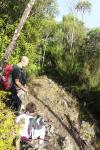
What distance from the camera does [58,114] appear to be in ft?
86.2

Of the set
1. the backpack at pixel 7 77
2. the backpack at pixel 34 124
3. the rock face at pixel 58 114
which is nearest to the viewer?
the backpack at pixel 7 77

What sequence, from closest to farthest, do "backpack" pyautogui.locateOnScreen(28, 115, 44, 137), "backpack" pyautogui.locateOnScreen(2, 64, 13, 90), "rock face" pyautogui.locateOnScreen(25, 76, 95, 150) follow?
"backpack" pyautogui.locateOnScreen(2, 64, 13, 90), "backpack" pyautogui.locateOnScreen(28, 115, 44, 137), "rock face" pyautogui.locateOnScreen(25, 76, 95, 150)

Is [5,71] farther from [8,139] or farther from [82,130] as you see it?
[82,130]

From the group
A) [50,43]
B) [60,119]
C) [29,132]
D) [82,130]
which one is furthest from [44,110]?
[50,43]

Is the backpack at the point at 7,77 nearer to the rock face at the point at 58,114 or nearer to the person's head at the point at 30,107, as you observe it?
the person's head at the point at 30,107

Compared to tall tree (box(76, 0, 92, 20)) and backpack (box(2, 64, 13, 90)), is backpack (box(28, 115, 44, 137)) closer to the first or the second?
backpack (box(2, 64, 13, 90))

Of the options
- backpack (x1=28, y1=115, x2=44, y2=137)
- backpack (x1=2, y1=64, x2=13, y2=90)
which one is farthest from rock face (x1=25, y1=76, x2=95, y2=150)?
backpack (x1=2, y1=64, x2=13, y2=90)

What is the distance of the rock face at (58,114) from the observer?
76.6 feet

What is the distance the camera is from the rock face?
23.4m

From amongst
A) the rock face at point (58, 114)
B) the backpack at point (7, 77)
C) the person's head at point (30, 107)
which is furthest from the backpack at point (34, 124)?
the rock face at point (58, 114)

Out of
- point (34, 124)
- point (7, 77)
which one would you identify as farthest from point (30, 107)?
point (7, 77)

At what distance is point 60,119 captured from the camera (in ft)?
85.0

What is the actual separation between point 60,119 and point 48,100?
1.35 meters

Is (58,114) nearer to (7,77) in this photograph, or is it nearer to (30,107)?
(30,107)
